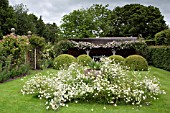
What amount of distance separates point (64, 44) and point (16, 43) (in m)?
7.29

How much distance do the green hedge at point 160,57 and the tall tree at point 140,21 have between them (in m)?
14.6

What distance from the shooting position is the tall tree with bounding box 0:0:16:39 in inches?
1012

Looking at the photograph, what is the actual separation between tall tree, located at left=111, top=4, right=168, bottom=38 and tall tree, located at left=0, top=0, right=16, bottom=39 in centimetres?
1415

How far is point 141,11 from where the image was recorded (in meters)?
30.5

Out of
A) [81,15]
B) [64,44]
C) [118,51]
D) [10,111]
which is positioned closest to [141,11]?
[81,15]

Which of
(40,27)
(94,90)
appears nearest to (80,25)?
(40,27)

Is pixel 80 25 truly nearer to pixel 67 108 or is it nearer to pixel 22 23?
pixel 22 23

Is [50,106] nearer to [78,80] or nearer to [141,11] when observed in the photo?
[78,80]

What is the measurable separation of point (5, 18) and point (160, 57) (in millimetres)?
18919

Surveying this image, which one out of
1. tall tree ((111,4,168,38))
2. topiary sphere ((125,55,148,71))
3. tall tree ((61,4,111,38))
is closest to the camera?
topiary sphere ((125,55,148,71))

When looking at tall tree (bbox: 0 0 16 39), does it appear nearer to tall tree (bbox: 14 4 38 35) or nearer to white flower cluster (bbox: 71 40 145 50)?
tall tree (bbox: 14 4 38 35)

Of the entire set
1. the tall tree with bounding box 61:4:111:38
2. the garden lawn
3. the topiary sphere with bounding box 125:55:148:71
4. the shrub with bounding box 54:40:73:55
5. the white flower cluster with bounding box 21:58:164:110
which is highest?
the tall tree with bounding box 61:4:111:38

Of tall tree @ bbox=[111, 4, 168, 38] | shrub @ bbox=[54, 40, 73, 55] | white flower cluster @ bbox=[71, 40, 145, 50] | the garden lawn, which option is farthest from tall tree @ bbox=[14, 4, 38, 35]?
the garden lawn

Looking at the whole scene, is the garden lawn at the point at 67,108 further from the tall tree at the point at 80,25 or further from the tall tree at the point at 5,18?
the tall tree at the point at 80,25
